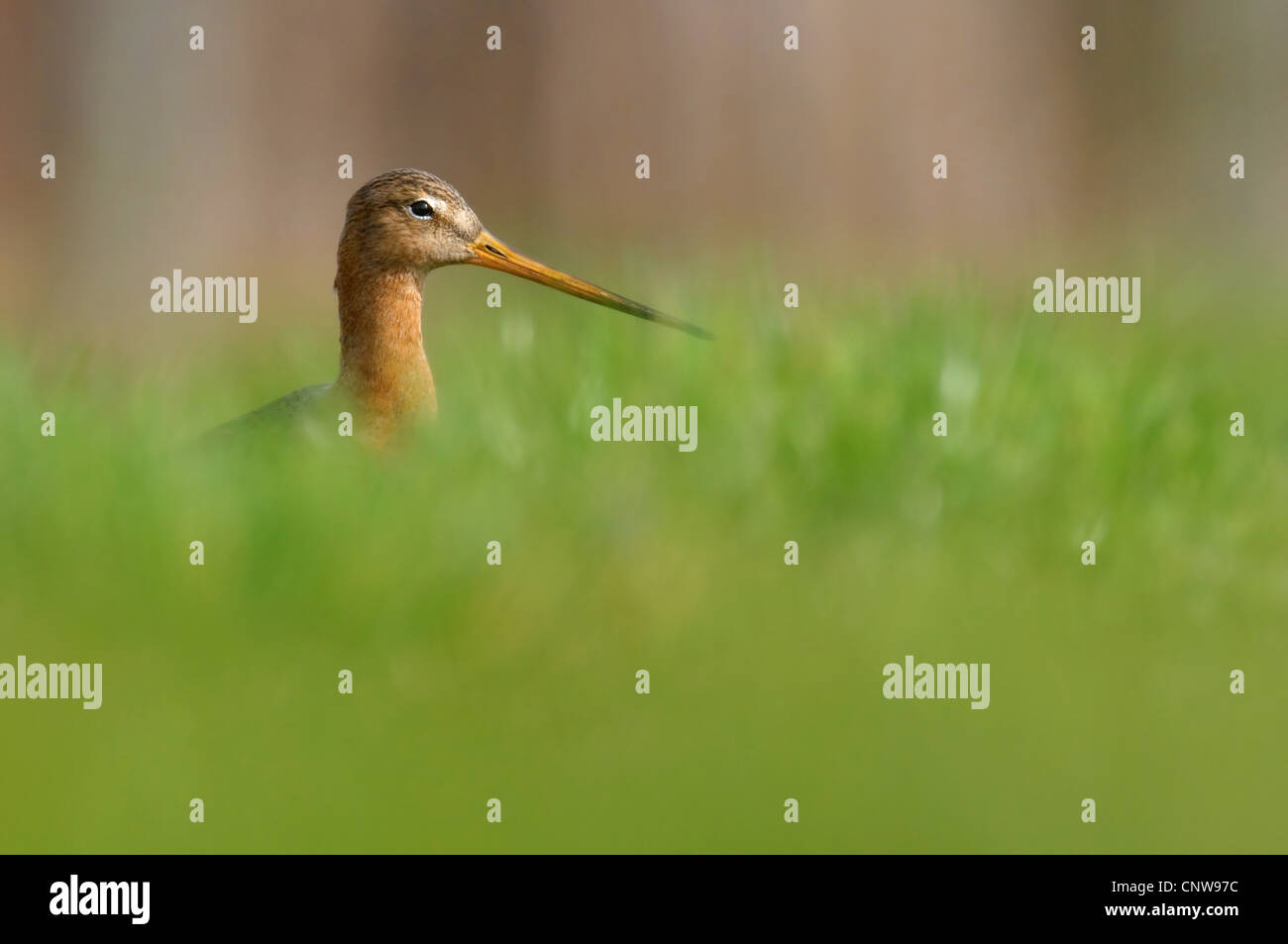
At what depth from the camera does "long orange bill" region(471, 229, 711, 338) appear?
261 inches

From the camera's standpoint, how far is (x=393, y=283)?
21.0ft

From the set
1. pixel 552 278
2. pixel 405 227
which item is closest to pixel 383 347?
pixel 405 227

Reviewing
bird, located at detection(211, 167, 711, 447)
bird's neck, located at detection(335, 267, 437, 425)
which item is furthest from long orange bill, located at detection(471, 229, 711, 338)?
bird's neck, located at detection(335, 267, 437, 425)

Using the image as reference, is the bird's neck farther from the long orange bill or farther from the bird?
the long orange bill

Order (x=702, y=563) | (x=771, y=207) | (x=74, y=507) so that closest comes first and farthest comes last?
(x=702, y=563) → (x=74, y=507) → (x=771, y=207)

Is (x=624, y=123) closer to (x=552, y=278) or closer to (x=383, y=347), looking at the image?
(x=552, y=278)

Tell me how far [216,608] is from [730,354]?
3227 mm

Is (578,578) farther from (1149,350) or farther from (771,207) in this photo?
(771,207)

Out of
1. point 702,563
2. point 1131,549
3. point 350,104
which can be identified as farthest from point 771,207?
point 702,563

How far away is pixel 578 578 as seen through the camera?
386cm

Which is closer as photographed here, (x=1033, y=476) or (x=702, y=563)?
(x=702, y=563)

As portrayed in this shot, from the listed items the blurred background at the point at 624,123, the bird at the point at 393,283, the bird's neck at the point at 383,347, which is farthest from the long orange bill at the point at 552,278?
the blurred background at the point at 624,123

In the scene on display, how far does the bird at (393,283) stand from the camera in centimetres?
617

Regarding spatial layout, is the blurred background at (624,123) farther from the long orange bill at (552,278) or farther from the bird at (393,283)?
the bird at (393,283)
